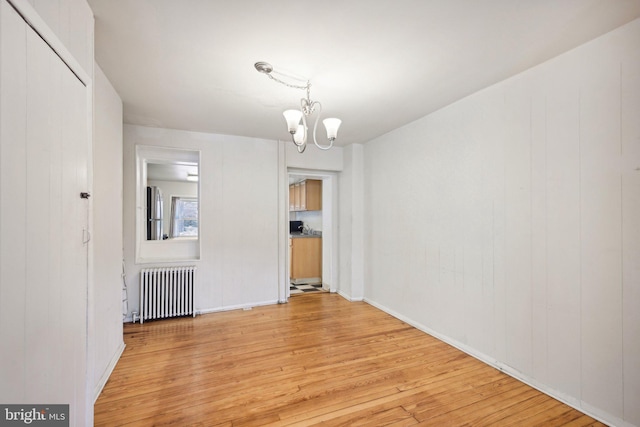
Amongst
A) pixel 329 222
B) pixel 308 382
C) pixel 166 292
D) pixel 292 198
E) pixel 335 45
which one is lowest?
pixel 308 382

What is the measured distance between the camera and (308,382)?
7.44ft

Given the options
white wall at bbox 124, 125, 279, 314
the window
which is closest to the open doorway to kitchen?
white wall at bbox 124, 125, 279, 314

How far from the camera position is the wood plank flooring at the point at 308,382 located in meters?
1.87

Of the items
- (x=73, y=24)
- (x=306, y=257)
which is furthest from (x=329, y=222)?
(x=73, y=24)

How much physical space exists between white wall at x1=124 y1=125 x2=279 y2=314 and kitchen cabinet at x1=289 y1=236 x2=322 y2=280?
1.50 metres

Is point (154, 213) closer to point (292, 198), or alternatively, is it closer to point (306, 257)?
point (306, 257)

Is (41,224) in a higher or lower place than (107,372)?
higher

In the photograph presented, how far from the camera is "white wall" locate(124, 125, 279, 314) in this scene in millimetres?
3865

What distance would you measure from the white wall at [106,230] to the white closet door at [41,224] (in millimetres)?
638

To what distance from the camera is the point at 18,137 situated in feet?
3.34

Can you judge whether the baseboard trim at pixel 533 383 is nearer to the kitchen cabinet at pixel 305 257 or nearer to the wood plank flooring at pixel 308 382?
the wood plank flooring at pixel 308 382

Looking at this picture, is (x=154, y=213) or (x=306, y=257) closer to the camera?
(x=154, y=213)

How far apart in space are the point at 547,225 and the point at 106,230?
3494mm

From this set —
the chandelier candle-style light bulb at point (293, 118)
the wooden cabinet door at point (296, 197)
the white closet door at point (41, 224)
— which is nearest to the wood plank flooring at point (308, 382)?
the white closet door at point (41, 224)
